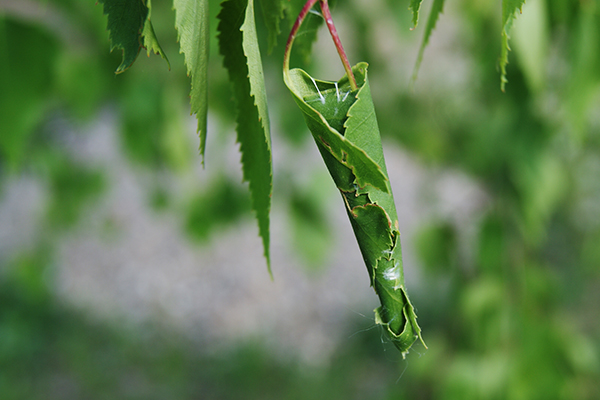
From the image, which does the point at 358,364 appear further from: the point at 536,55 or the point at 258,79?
the point at 258,79

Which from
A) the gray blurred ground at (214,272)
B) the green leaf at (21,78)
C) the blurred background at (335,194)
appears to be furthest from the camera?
the gray blurred ground at (214,272)

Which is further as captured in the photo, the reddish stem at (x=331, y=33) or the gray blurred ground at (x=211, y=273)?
the gray blurred ground at (x=211, y=273)

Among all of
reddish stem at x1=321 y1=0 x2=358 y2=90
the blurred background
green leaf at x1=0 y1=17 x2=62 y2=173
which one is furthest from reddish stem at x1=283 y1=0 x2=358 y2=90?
green leaf at x1=0 y1=17 x2=62 y2=173

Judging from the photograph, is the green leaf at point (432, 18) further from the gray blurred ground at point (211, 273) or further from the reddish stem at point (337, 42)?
the gray blurred ground at point (211, 273)

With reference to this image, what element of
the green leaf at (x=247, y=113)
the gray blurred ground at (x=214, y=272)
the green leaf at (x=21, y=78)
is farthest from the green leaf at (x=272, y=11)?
the gray blurred ground at (x=214, y=272)

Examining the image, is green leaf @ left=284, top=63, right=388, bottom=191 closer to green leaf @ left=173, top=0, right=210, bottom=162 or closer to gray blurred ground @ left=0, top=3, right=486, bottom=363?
green leaf @ left=173, top=0, right=210, bottom=162

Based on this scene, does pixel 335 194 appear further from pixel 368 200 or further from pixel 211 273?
pixel 211 273

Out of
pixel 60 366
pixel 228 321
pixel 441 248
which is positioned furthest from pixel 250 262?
pixel 441 248
